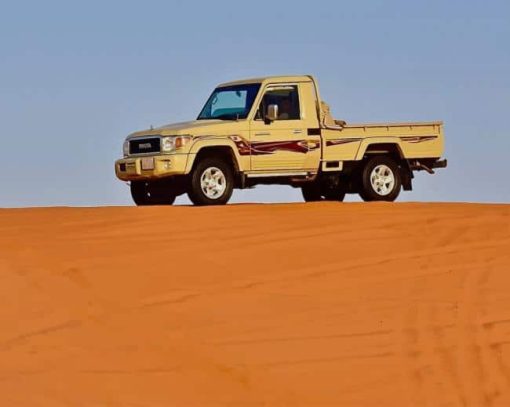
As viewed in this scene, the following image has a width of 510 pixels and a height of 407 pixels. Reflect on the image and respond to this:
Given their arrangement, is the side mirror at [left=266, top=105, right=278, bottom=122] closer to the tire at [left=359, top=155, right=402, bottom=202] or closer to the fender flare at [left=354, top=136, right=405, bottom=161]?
the fender flare at [left=354, top=136, right=405, bottom=161]

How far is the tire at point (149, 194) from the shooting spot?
21078 mm

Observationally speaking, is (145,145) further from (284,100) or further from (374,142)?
(374,142)

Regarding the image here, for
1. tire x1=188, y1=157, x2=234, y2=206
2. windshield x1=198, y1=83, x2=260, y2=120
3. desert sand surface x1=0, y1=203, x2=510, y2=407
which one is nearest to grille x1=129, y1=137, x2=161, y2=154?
tire x1=188, y1=157, x2=234, y2=206

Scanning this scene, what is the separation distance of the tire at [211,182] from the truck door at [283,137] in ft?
1.50

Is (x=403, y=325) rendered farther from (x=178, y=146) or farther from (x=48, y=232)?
(x=178, y=146)

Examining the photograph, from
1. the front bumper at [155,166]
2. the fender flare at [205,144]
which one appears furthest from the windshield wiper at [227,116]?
the front bumper at [155,166]

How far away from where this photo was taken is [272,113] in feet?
65.9

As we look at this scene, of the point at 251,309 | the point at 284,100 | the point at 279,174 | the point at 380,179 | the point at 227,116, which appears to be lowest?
the point at 251,309

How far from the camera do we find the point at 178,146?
19.6 metres

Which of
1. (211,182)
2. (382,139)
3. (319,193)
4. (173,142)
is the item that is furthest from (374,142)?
(173,142)

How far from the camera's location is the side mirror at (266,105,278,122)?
20.1 metres

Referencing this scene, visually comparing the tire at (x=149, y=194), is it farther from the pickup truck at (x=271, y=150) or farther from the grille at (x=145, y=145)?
the grille at (x=145, y=145)

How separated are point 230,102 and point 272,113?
951mm

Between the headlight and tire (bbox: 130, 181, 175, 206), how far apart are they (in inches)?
56.8
